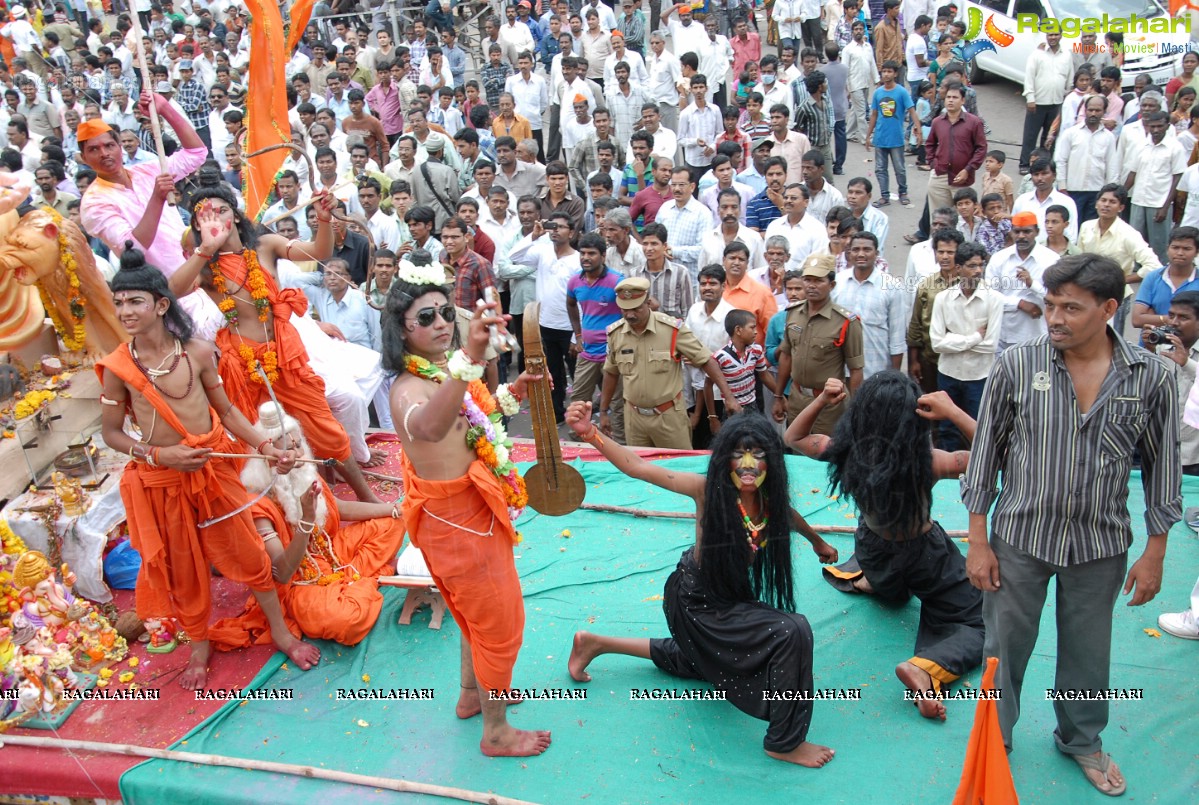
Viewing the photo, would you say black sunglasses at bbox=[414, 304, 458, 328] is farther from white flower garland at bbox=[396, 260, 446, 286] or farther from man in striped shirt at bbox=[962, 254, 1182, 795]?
man in striped shirt at bbox=[962, 254, 1182, 795]

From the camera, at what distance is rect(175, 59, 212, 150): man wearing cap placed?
13.7 m

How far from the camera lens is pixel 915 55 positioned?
12609mm

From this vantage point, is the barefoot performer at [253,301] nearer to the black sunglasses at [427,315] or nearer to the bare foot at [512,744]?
the black sunglasses at [427,315]

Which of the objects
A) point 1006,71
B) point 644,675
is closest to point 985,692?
point 644,675

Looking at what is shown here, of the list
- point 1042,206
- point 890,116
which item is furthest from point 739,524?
point 890,116

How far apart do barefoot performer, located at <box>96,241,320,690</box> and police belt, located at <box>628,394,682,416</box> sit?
2375 mm

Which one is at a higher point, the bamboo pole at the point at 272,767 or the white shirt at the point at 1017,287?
the white shirt at the point at 1017,287

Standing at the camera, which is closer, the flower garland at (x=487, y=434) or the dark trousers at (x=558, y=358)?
the flower garland at (x=487, y=434)

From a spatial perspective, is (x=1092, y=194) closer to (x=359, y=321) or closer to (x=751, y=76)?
(x=751, y=76)

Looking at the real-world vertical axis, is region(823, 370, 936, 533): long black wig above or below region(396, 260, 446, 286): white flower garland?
below

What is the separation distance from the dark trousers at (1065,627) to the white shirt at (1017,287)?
338 cm

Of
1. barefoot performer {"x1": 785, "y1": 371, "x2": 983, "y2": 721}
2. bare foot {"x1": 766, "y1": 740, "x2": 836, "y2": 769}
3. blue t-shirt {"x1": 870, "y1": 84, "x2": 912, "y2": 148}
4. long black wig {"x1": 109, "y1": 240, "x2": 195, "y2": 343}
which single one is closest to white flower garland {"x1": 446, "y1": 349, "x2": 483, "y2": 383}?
barefoot performer {"x1": 785, "y1": 371, "x2": 983, "y2": 721}

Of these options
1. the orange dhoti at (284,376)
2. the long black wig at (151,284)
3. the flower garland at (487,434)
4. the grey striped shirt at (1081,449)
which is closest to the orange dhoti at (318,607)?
the orange dhoti at (284,376)

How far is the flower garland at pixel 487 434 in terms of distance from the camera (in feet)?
11.5
